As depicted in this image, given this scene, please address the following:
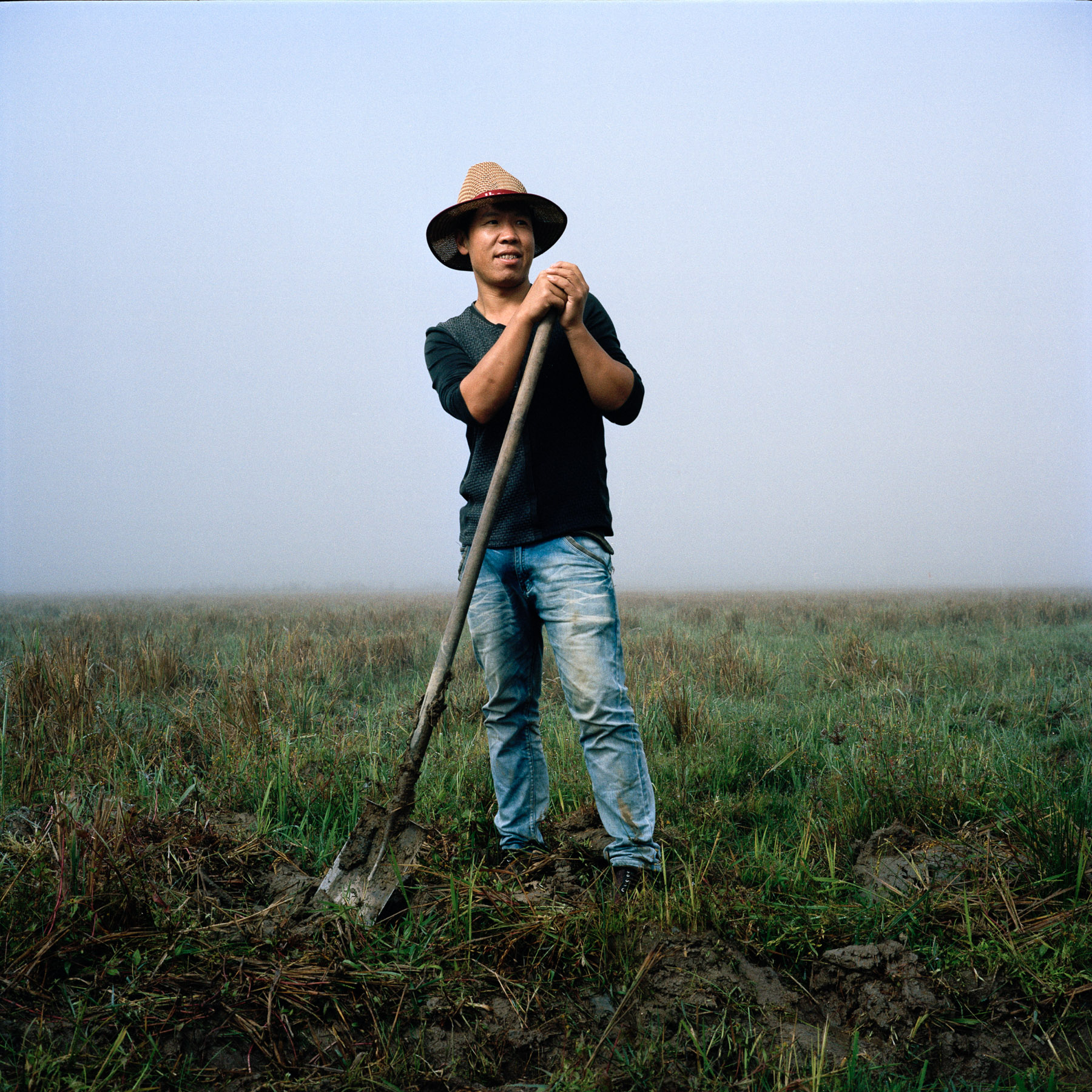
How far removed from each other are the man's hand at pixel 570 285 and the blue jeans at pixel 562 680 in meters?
0.71

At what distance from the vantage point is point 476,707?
4.75m

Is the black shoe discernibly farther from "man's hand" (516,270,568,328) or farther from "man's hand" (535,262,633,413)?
"man's hand" (516,270,568,328)

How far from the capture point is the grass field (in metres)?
1.71

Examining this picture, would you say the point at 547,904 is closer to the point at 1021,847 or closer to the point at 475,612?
the point at 475,612

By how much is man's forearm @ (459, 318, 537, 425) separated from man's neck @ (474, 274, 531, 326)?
331mm

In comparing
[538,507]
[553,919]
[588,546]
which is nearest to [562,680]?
[588,546]

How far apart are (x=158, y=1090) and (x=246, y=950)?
0.38 m

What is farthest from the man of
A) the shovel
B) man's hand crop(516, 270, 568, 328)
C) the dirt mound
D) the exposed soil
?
the dirt mound

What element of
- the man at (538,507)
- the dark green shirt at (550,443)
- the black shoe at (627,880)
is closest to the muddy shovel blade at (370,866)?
the man at (538,507)

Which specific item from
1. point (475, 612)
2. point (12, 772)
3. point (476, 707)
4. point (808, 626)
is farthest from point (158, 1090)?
point (808, 626)

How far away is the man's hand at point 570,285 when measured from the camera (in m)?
2.27

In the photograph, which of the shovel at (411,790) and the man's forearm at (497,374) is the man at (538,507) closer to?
the man's forearm at (497,374)

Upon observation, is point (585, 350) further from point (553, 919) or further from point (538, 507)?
point (553, 919)

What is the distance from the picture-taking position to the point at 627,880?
2.30 metres
